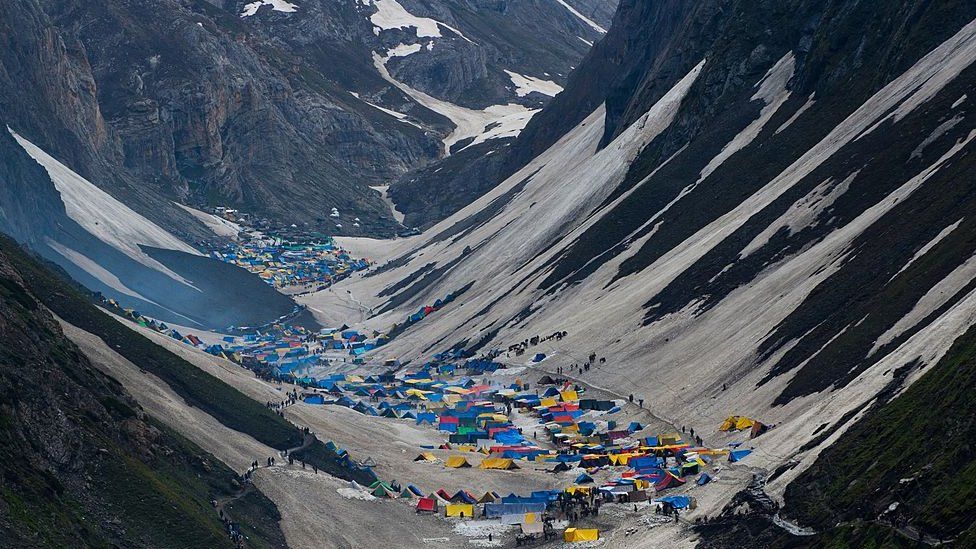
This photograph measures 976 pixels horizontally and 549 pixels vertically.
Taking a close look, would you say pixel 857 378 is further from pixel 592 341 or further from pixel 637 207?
pixel 637 207

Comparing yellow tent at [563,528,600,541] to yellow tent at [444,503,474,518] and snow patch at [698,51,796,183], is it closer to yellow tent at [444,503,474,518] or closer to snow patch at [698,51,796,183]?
yellow tent at [444,503,474,518]

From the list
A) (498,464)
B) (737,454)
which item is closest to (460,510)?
(498,464)

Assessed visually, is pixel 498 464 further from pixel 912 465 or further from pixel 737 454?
pixel 912 465

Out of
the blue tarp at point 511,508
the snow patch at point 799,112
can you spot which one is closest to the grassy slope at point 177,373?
the blue tarp at point 511,508

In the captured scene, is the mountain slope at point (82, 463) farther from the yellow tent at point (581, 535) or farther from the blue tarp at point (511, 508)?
A: the yellow tent at point (581, 535)

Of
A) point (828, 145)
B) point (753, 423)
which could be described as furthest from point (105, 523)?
point (828, 145)

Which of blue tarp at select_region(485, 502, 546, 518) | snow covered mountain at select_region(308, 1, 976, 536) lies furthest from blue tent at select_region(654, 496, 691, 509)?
blue tarp at select_region(485, 502, 546, 518)
